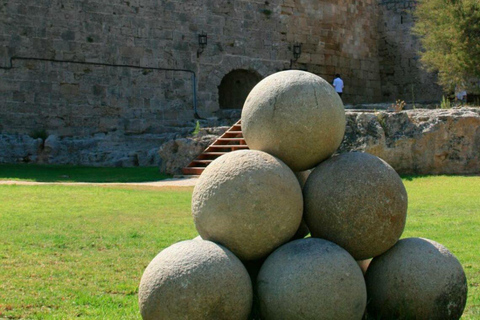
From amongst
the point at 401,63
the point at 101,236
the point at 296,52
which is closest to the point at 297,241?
the point at 101,236

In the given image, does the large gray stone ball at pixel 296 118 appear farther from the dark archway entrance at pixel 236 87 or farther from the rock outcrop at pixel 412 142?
the dark archway entrance at pixel 236 87

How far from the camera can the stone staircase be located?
14.8 m

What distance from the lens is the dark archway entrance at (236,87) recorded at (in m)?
23.4

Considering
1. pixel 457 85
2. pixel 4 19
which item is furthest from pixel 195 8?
pixel 457 85

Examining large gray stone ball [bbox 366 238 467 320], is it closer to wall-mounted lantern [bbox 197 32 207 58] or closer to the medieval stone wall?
wall-mounted lantern [bbox 197 32 207 58]

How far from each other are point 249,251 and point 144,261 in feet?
7.45

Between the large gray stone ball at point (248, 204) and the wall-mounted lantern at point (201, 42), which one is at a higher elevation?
the wall-mounted lantern at point (201, 42)

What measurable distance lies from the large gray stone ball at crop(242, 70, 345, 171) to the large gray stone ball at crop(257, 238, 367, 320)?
0.71 metres

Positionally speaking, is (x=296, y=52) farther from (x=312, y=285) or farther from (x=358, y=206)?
(x=312, y=285)

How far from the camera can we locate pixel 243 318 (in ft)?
12.7

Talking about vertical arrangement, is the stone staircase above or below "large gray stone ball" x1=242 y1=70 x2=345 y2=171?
below

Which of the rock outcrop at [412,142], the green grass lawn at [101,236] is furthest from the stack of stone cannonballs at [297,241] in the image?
the rock outcrop at [412,142]

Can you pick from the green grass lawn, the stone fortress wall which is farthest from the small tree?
the green grass lawn

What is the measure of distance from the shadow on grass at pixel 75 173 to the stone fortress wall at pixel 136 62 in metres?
1.26
